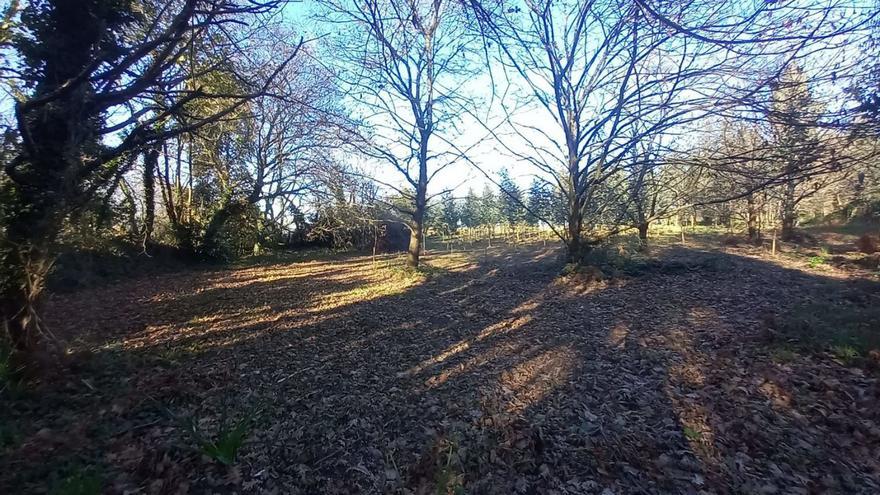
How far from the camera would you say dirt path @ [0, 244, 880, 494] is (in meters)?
3.04

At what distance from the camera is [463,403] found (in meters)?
4.27

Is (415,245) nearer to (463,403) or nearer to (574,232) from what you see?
(574,232)

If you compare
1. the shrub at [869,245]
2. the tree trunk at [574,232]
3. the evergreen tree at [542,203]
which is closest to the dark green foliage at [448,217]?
the evergreen tree at [542,203]

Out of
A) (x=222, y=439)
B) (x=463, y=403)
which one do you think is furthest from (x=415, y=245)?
(x=222, y=439)

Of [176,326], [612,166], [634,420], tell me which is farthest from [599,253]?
[176,326]

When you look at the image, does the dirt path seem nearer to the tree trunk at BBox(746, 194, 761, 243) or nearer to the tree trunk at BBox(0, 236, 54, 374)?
the tree trunk at BBox(0, 236, 54, 374)

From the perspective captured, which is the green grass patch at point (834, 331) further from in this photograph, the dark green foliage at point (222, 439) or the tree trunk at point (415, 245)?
the tree trunk at point (415, 245)

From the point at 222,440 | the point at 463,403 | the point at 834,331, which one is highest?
the point at 834,331

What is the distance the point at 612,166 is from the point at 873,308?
560 cm

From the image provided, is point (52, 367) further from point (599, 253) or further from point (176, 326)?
point (599, 253)

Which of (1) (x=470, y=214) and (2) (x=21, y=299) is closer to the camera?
(2) (x=21, y=299)

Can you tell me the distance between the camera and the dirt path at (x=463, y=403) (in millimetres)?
3045

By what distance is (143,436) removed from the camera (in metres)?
3.43

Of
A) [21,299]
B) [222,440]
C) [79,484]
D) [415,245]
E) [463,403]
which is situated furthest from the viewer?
[415,245]
